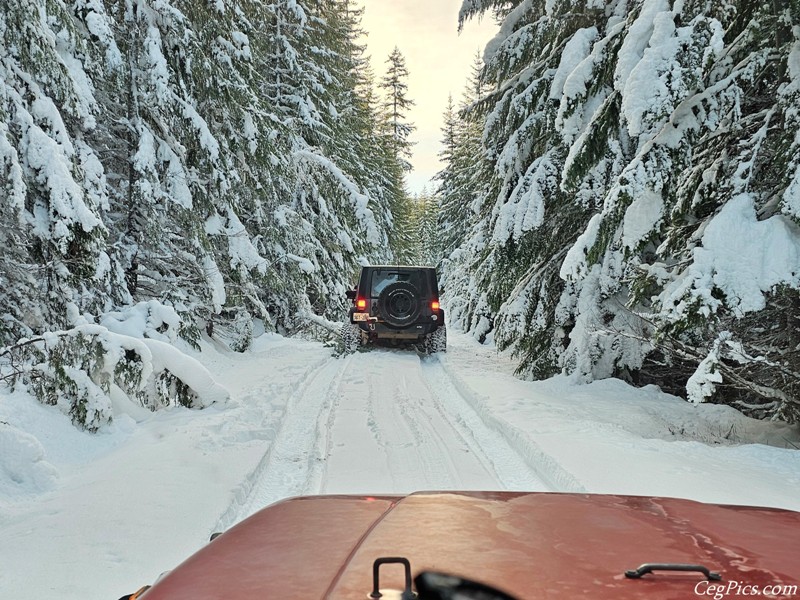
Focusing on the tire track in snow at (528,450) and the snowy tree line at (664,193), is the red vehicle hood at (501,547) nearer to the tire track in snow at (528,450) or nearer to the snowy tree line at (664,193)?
the tire track in snow at (528,450)

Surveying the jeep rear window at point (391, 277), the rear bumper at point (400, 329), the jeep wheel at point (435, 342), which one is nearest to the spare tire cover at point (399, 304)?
the rear bumper at point (400, 329)

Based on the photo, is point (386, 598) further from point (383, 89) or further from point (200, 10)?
point (383, 89)

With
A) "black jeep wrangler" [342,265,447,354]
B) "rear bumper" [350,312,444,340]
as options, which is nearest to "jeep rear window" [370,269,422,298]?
"black jeep wrangler" [342,265,447,354]

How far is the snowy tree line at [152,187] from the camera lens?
5.27 meters

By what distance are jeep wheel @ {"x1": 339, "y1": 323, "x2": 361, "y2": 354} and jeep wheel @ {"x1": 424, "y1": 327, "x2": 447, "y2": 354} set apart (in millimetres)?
1703

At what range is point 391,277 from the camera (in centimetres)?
1375

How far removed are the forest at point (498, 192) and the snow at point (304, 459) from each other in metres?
0.47

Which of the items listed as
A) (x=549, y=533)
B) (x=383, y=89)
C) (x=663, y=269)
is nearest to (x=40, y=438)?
(x=549, y=533)

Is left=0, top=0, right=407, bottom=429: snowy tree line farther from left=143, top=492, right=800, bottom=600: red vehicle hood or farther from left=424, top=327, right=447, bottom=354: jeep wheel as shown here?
left=143, top=492, right=800, bottom=600: red vehicle hood

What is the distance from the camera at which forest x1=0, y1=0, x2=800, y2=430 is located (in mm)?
4719

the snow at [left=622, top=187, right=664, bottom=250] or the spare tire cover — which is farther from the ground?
the snow at [left=622, top=187, right=664, bottom=250]

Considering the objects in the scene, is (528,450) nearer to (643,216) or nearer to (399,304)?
(643,216)

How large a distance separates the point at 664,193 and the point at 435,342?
330 inches

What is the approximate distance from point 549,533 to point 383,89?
138 feet
